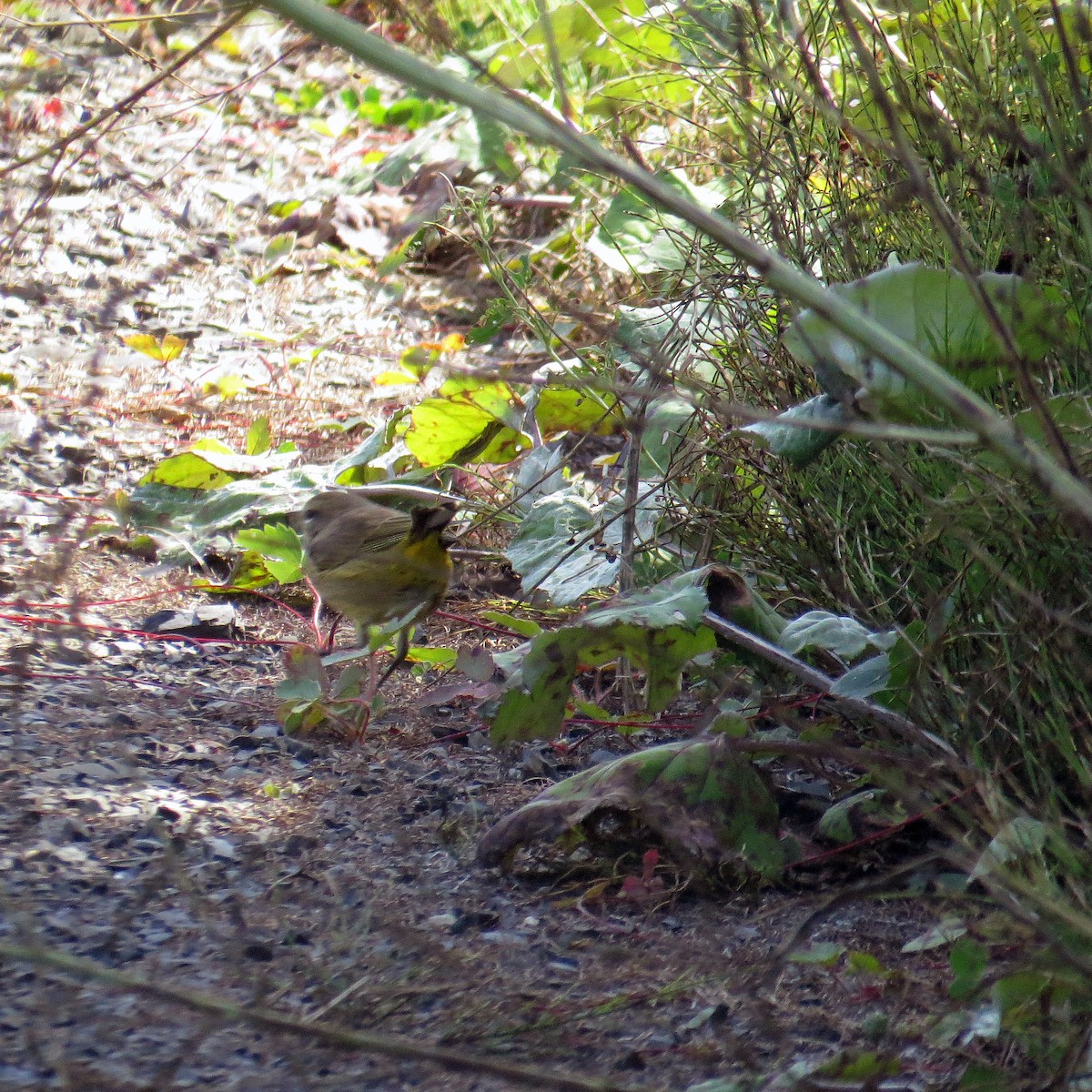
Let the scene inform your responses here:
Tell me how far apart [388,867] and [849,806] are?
0.82 m

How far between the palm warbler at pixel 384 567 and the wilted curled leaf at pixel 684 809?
3.29ft

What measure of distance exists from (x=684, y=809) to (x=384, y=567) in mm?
1319

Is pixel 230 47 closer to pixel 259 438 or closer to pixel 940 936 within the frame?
pixel 259 438

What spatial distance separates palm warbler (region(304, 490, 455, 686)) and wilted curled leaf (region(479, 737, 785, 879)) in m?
1.00

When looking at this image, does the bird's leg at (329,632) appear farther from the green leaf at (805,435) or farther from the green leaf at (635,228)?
the green leaf at (805,435)

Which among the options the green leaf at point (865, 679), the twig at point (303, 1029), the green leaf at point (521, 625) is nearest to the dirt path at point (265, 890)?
the twig at point (303, 1029)

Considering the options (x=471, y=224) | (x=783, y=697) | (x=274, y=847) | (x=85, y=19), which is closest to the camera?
(x=85, y=19)

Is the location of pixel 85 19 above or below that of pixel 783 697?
above

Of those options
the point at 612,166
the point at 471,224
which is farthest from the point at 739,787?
the point at 471,224

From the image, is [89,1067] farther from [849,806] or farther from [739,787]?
[849,806]

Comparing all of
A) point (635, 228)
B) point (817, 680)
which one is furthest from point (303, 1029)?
point (635, 228)

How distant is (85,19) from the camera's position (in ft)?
6.14

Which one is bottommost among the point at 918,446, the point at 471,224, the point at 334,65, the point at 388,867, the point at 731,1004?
the point at 731,1004

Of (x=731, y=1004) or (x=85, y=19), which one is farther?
(x=731, y=1004)
